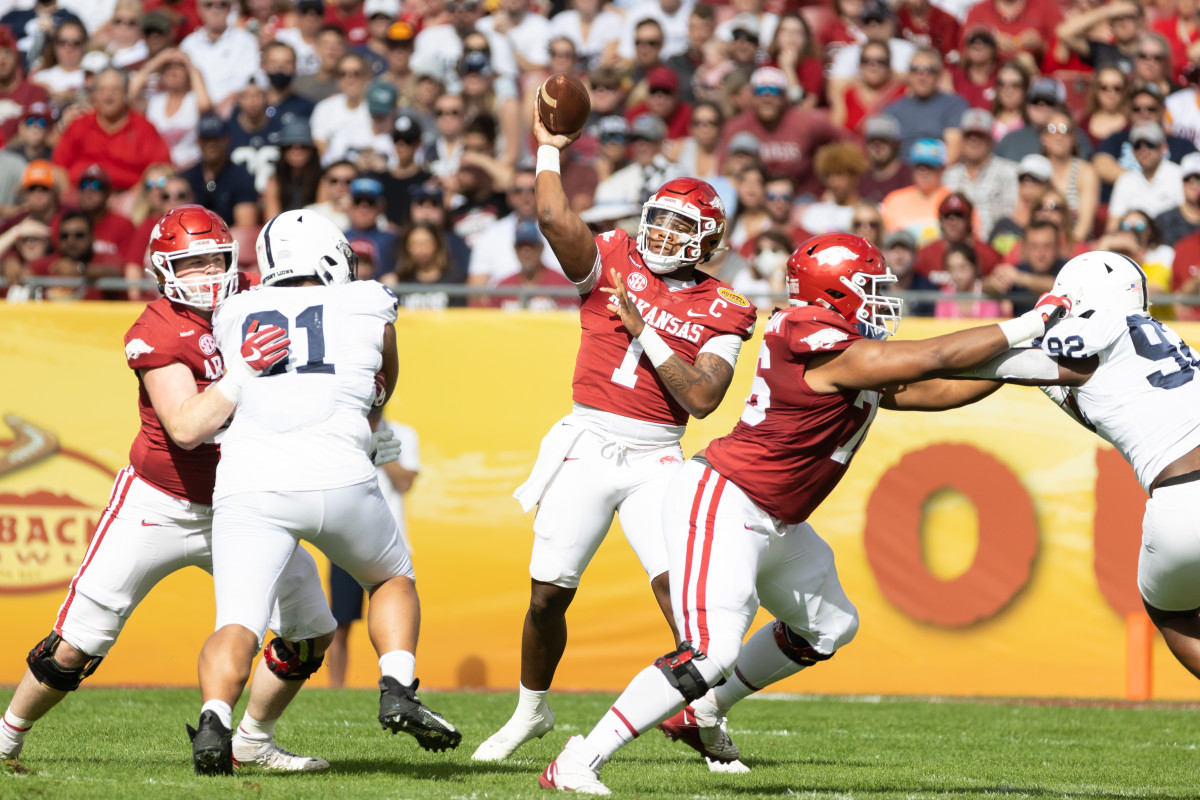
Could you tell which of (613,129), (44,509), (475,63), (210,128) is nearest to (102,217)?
(210,128)

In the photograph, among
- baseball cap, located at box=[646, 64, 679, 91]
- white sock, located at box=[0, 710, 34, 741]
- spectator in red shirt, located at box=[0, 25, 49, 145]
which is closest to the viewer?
white sock, located at box=[0, 710, 34, 741]

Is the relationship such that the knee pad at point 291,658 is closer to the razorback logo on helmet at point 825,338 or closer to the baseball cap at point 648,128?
the razorback logo on helmet at point 825,338

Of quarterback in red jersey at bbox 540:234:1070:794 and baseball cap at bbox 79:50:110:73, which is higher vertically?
quarterback in red jersey at bbox 540:234:1070:794

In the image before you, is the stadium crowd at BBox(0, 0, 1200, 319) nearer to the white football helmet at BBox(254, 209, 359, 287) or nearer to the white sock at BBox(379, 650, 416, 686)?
the white football helmet at BBox(254, 209, 359, 287)

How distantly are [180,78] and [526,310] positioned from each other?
5463mm

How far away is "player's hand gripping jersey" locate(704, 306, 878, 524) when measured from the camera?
4.89 m

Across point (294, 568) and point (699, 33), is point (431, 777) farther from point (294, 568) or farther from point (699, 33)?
Answer: point (699, 33)

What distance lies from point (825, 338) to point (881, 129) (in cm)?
684

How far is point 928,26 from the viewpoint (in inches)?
516

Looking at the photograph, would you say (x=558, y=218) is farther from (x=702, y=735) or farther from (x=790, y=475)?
(x=702, y=735)

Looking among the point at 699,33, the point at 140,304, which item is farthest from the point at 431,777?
the point at 699,33

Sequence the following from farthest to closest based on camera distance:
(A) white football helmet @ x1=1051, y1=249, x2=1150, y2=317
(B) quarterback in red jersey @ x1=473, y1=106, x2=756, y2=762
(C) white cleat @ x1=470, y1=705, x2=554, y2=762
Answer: (C) white cleat @ x1=470, y1=705, x2=554, y2=762
(B) quarterback in red jersey @ x1=473, y1=106, x2=756, y2=762
(A) white football helmet @ x1=1051, y1=249, x2=1150, y2=317

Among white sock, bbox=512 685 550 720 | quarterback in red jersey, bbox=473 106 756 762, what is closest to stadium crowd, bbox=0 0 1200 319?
quarterback in red jersey, bbox=473 106 756 762

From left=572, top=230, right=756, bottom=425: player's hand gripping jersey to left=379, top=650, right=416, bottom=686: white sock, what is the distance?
141 cm
